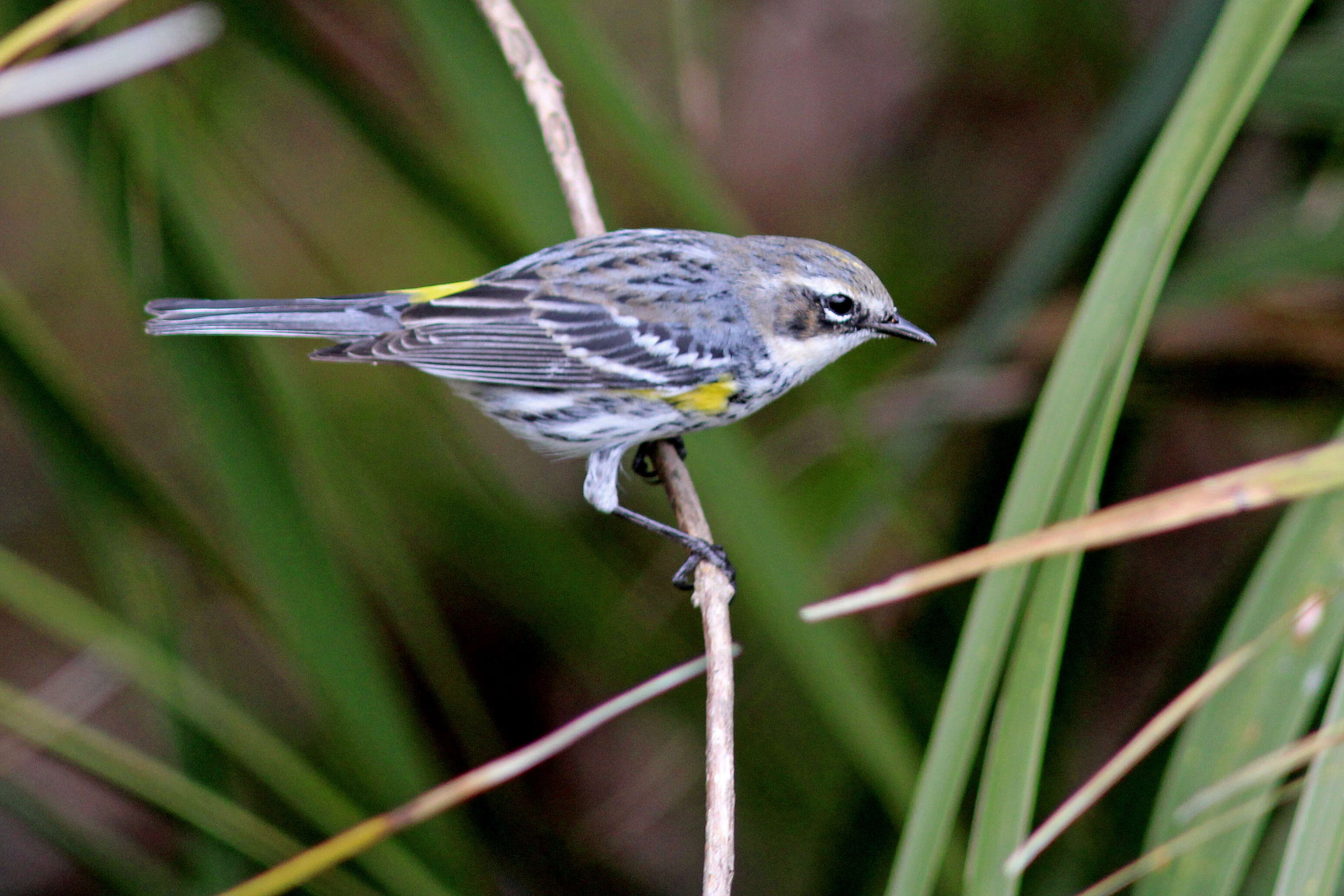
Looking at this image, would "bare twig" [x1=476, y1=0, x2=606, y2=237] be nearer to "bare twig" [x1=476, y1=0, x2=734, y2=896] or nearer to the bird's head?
"bare twig" [x1=476, y1=0, x2=734, y2=896]

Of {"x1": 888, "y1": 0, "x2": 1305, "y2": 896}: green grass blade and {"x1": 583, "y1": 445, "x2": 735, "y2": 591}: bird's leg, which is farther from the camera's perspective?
{"x1": 583, "y1": 445, "x2": 735, "y2": 591}: bird's leg

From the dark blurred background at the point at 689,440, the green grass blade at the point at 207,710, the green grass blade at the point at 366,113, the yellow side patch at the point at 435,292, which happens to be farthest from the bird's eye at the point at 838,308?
the green grass blade at the point at 207,710

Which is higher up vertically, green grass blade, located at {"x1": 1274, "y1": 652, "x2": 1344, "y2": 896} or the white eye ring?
the white eye ring

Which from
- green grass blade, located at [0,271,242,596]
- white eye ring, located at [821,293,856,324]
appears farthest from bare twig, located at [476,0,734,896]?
green grass blade, located at [0,271,242,596]

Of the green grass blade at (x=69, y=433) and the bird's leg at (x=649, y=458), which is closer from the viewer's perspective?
the green grass blade at (x=69, y=433)

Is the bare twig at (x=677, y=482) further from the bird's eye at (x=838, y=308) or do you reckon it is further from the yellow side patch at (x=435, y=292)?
the bird's eye at (x=838, y=308)

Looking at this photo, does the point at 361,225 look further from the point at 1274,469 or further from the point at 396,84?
the point at 1274,469
